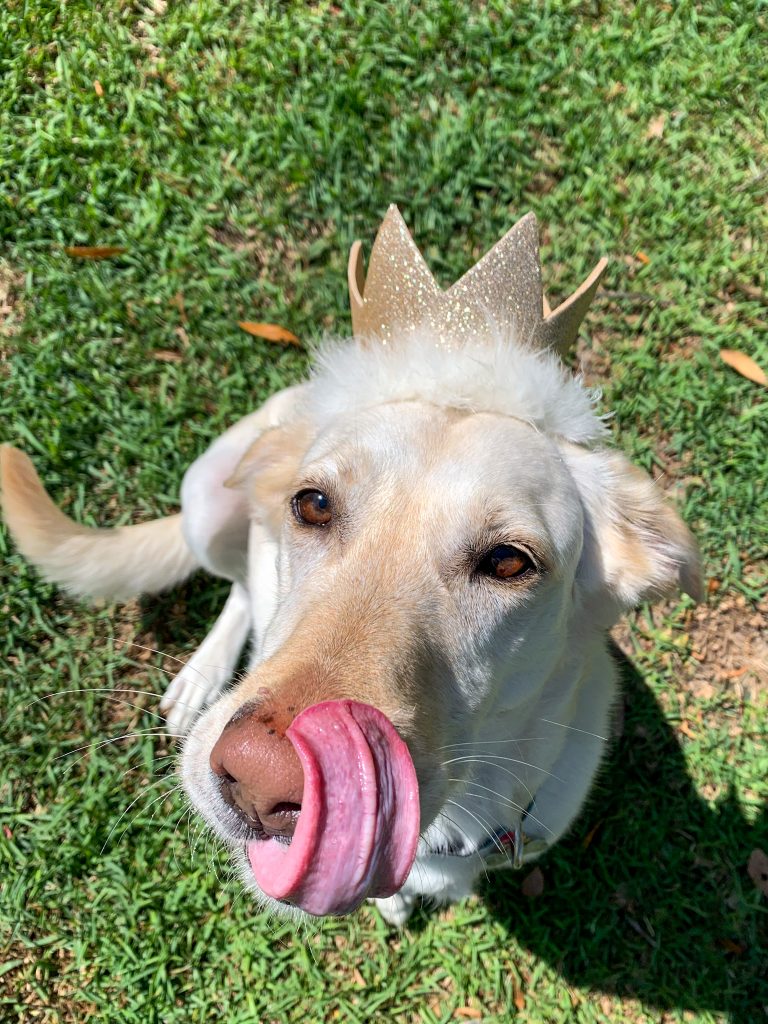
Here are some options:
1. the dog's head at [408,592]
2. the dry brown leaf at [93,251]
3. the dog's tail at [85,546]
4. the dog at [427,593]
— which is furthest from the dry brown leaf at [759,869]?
the dry brown leaf at [93,251]

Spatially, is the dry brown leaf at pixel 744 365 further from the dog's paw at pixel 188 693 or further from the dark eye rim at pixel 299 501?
the dog's paw at pixel 188 693

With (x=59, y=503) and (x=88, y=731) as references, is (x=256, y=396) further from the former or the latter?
(x=88, y=731)

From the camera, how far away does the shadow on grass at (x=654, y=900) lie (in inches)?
130

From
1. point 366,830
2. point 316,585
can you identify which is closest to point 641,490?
point 316,585

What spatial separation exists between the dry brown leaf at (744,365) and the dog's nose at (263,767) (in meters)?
3.52

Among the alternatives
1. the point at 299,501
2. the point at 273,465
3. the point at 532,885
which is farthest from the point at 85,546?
the point at 532,885

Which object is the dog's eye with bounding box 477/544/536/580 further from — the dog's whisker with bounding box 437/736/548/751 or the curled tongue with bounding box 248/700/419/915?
the curled tongue with bounding box 248/700/419/915

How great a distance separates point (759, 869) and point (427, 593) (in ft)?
8.65

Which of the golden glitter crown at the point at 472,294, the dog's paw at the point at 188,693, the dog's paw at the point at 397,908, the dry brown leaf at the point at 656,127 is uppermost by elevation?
the dry brown leaf at the point at 656,127

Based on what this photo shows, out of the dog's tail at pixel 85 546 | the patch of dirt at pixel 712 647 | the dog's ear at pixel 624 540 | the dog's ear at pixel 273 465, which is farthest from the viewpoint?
the patch of dirt at pixel 712 647

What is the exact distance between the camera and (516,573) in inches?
76.7

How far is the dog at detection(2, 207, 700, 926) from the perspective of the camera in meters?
1.42

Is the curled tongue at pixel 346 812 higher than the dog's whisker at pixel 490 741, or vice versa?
the curled tongue at pixel 346 812

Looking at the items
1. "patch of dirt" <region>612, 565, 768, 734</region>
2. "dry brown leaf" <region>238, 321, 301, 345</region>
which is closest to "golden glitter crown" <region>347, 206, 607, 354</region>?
"dry brown leaf" <region>238, 321, 301, 345</region>
